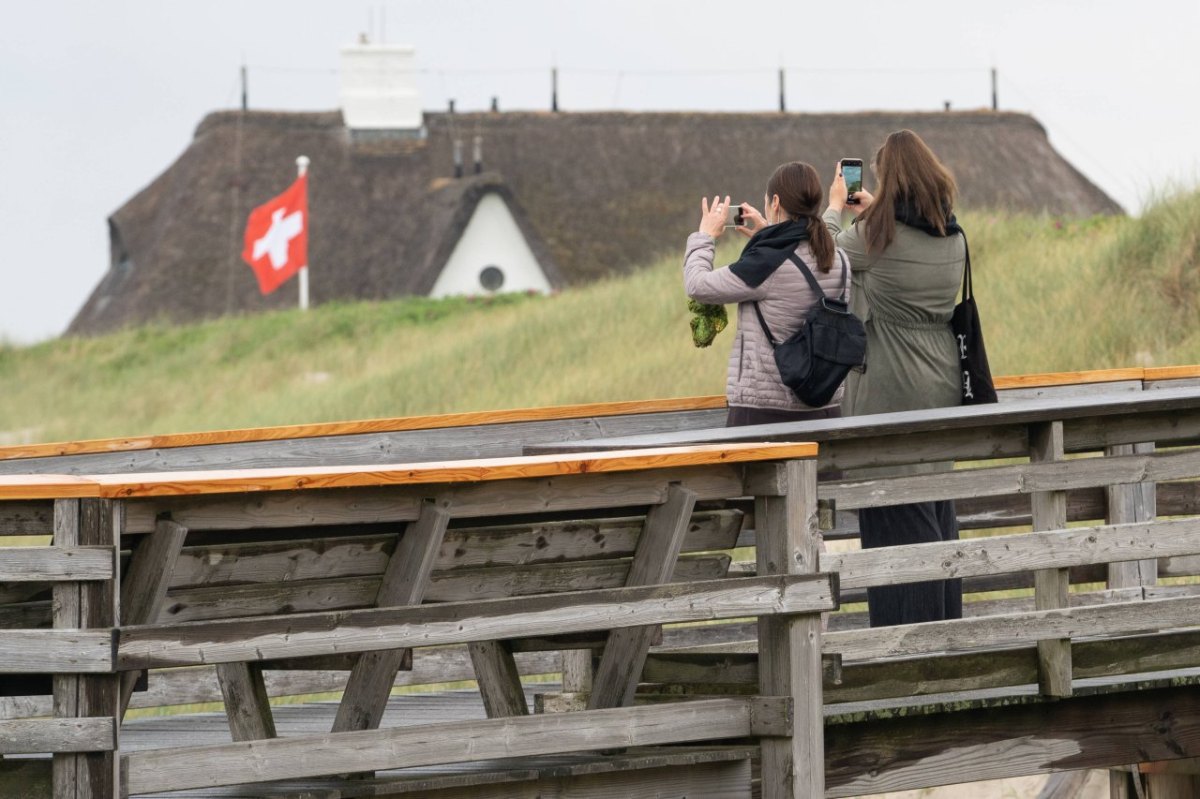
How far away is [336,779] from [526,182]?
98.7ft

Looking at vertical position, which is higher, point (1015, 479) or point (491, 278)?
point (491, 278)

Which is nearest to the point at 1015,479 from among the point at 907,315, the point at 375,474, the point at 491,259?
the point at 907,315

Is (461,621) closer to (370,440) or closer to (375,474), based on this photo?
(375,474)

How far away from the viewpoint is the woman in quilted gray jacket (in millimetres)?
6609

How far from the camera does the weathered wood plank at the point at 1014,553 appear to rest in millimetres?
6086

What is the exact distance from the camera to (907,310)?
6.89 meters

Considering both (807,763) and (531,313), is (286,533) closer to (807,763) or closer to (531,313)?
(807,763)

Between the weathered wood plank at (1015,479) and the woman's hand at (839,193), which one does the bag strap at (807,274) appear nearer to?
the woman's hand at (839,193)

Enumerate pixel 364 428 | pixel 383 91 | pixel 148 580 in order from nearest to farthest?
pixel 148 580
pixel 364 428
pixel 383 91

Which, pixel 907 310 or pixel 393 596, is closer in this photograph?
pixel 393 596

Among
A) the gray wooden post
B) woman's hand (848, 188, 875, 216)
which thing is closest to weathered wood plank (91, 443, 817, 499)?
the gray wooden post

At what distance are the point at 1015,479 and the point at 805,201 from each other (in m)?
1.20

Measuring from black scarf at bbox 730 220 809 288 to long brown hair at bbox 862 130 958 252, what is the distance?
0.96 ft

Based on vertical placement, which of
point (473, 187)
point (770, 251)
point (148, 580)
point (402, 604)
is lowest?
point (402, 604)
